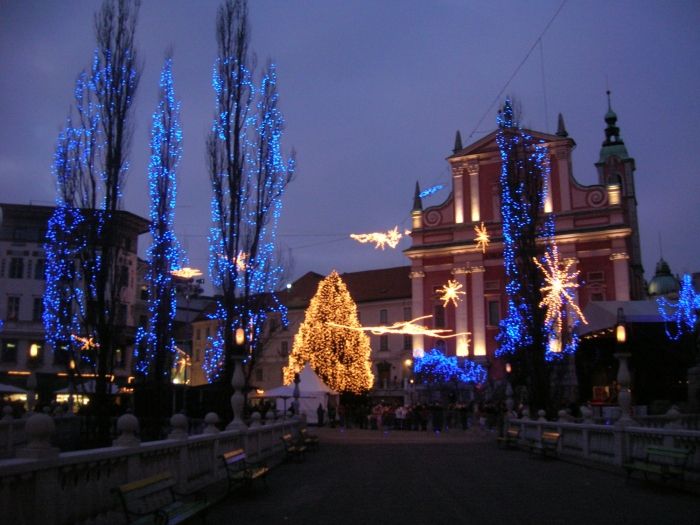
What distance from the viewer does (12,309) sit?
48.6m

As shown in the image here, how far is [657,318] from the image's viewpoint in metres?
28.4

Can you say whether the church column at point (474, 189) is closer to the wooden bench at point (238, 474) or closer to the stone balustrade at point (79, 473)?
the wooden bench at point (238, 474)

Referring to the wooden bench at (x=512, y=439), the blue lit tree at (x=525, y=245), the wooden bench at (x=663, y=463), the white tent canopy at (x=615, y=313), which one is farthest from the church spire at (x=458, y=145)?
the wooden bench at (x=663, y=463)

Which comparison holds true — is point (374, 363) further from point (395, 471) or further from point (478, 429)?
point (395, 471)

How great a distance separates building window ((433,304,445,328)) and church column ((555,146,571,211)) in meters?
11.2

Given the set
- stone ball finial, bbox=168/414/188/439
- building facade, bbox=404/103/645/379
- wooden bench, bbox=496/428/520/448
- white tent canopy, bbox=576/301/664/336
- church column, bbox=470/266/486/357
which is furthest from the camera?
church column, bbox=470/266/486/357

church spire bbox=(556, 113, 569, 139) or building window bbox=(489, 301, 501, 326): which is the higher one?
church spire bbox=(556, 113, 569, 139)

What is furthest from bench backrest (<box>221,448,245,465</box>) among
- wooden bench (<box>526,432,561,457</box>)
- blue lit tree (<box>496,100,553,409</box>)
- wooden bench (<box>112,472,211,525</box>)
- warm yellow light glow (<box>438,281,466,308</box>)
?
warm yellow light glow (<box>438,281,466,308</box>)

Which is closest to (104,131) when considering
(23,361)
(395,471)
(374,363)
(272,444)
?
(272,444)

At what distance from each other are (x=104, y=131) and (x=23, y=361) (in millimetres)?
33065

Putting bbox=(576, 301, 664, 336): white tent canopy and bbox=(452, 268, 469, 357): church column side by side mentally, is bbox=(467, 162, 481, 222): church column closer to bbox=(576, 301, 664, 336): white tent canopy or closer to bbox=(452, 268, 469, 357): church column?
bbox=(452, 268, 469, 357): church column

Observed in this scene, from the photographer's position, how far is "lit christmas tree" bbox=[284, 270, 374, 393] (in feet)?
157

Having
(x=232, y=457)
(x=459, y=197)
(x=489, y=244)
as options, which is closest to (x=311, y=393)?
(x=489, y=244)

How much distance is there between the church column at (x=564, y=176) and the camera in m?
48.0
